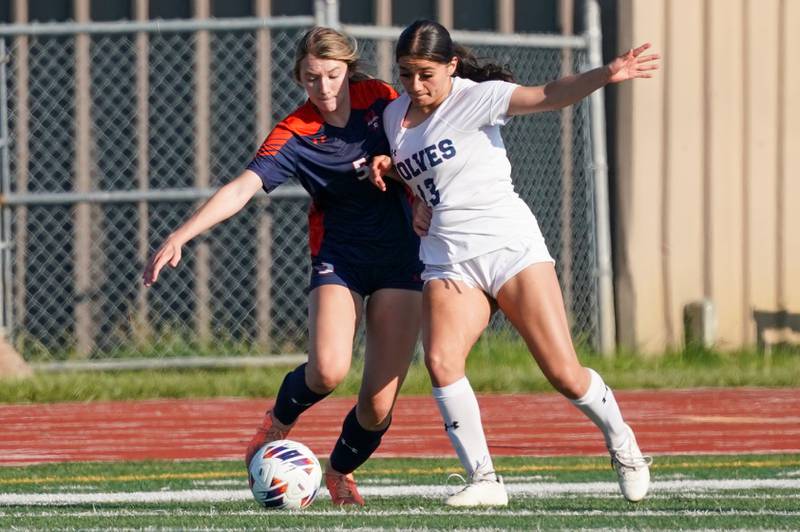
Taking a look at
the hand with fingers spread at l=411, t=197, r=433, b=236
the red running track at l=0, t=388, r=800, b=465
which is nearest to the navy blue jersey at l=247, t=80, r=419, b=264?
the hand with fingers spread at l=411, t=197, r=433, b=236

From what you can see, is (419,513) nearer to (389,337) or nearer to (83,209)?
(389,337)

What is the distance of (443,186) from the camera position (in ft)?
21.7

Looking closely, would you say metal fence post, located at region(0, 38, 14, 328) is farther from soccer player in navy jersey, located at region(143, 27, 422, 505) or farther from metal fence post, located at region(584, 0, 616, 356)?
soccer player in navy jersey, located at region(143, 27, 422, 505)

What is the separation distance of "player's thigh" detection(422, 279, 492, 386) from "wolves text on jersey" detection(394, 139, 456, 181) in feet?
1.39

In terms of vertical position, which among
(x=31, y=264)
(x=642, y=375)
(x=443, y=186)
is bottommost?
(x=642, y=375)

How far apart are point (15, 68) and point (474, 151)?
7.65 meters

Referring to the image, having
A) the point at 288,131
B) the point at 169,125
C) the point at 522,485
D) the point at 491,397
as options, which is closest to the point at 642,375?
the point at 491,397

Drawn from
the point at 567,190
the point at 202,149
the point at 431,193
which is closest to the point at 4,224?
Answer: the point at 202,149

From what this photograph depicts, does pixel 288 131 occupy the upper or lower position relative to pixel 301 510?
upper

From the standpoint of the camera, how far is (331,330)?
6.92 m

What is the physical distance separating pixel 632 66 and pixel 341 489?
2061 mm

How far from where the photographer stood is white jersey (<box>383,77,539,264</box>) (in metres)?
6.60

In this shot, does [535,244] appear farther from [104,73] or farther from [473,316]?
[104,73]

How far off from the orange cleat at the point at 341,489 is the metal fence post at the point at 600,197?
21.9ft
